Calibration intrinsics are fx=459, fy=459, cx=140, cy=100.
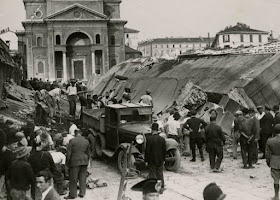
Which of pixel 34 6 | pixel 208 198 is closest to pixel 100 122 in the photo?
pixel 208 198

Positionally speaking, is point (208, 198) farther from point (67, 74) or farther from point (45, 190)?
point (67, 74)

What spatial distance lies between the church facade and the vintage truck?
5162 centimetres

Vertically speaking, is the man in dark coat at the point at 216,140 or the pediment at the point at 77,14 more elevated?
the pediment at the point at 77,14

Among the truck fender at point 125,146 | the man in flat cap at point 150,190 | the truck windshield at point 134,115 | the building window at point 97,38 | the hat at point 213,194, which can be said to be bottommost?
the truck fender at point 125,146

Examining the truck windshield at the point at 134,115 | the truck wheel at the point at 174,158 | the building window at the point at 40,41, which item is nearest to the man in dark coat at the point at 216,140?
the truck wheel at the point at 174,158

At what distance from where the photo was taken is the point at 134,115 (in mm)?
13750

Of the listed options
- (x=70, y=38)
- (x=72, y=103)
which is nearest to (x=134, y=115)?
(x=72, y=103)

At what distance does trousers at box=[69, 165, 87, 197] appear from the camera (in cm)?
1080

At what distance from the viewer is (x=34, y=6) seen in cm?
6731

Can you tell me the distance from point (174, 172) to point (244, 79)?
7.62 metres

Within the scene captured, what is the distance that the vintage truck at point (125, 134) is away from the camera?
A: 12.9 m

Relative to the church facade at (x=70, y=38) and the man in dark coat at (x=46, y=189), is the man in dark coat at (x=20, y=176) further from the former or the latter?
the church facade at (x=70, y=38)

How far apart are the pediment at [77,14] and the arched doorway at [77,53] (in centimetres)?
390

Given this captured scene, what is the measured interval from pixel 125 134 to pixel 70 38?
186 feet
